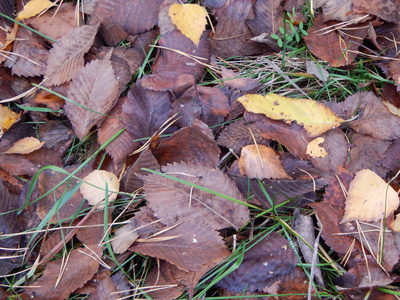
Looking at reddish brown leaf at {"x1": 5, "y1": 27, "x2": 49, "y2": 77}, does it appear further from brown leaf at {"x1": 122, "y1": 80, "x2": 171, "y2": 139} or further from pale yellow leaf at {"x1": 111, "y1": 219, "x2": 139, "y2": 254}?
pale yellow leaf at {"x1": 111, "y1": 219, "x2": 139, "y2": 254}

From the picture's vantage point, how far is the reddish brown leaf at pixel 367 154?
1.42 m

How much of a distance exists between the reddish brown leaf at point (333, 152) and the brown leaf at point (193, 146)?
0.42 m

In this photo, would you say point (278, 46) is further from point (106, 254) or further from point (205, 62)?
point (106, 254)

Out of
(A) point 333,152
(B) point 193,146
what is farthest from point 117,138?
(A) point 333,152

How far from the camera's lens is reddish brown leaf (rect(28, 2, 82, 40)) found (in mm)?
1697

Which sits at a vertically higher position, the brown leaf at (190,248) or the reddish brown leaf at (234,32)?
the reddish brown leaf at (234,32)

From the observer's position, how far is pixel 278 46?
1.67 metres

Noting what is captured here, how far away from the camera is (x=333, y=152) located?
1.45 m

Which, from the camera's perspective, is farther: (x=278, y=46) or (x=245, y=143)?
(x=278, y=46)

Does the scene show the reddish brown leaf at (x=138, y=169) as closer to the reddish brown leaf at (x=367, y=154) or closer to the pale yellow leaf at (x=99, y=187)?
the pale yellow leaf at (x=99, y=187)

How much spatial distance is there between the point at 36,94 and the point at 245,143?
39.5 inches

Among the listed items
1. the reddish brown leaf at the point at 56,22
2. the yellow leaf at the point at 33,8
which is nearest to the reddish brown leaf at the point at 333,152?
the reddish brown leaf at the point at 56,22

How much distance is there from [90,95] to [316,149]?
994 mm

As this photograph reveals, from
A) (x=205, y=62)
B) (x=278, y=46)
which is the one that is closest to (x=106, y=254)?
(x=205, y=62)
